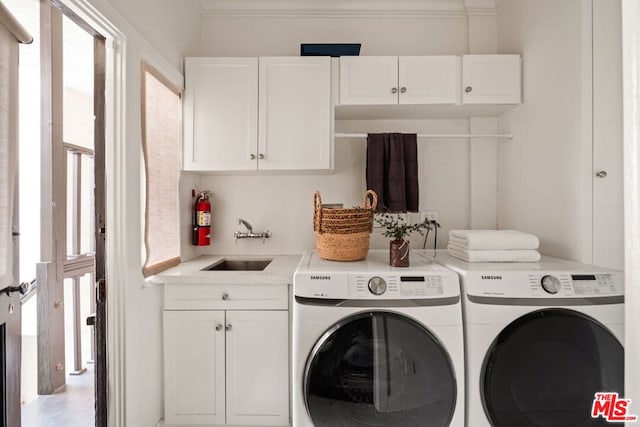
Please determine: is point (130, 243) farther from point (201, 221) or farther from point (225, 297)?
point (201, 221)

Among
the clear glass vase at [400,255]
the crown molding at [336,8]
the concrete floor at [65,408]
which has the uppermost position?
the crown molding at [336,8]

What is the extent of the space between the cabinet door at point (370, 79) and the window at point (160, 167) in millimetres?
1032

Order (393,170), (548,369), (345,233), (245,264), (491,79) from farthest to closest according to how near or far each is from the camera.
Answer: (245,264), (393,170), (491,79), (345,233), (548,369)

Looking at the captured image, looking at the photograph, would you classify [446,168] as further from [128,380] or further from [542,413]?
[128,380]

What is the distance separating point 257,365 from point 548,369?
4.38 ft

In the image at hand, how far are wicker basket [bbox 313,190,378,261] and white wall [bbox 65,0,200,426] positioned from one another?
908 millimetres

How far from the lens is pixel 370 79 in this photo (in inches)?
80.1

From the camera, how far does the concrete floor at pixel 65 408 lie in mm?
1457

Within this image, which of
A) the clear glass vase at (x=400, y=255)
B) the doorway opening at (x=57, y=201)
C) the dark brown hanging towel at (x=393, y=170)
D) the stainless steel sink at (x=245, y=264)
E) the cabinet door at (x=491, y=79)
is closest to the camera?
the doorway opening at (x=57, y=201)

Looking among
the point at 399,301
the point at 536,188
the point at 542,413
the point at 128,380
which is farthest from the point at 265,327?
the point at 536,188

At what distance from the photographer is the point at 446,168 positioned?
239 centimetres

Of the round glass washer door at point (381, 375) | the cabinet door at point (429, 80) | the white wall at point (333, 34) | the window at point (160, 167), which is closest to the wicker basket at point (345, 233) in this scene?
the round glass washer door at point (381, 375)

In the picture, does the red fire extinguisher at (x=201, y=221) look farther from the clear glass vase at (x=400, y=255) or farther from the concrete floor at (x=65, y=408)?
the clear glass vase at (x=400, y=255)

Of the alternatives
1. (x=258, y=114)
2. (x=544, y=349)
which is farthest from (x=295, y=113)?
(x=544, y=349)
